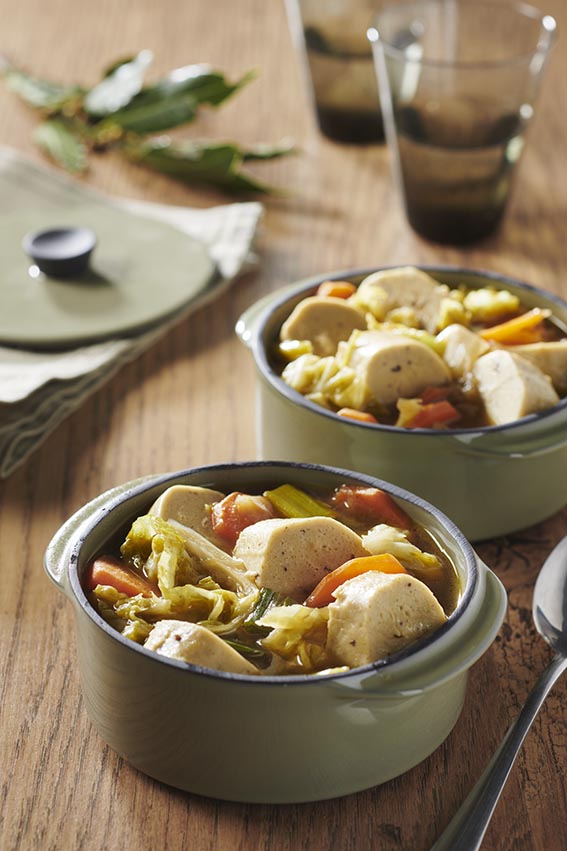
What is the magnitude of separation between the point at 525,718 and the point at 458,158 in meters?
1.07

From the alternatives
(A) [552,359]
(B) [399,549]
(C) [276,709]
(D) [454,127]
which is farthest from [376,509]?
(D) [454,127]

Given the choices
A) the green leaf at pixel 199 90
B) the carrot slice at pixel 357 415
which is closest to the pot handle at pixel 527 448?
the carrot slice at pixel 357 415

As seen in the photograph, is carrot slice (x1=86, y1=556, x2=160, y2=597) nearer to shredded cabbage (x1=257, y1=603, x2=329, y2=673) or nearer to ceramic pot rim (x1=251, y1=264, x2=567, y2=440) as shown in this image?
shredded cabbage (x1=257, y1=603, x2=329, y2=673)

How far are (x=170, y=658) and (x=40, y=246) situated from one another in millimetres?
1049

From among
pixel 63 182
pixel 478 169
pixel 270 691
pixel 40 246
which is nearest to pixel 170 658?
pixel 270 691

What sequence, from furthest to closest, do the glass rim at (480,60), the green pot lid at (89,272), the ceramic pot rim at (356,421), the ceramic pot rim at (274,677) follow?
1. the glass rim at (480,60)
2. the green pot lid at (89,272)
3. the ceramic pot rim at (356,421)
4. the ceramic pot rim at (274,677)

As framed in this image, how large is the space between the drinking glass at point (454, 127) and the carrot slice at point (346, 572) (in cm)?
101

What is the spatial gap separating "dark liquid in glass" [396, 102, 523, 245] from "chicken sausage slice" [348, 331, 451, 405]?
2.14ft

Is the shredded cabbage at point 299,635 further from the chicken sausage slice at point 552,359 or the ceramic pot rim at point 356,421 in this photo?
Result: the chicken sausage slice at point 552,359

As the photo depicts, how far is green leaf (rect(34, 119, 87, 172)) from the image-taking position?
6.91 ft

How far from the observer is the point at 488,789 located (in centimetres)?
92

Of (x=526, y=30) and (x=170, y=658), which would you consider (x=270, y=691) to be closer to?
(x=170, y=658)

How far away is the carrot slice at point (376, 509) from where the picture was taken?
1.03 m

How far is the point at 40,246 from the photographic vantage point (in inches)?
68.1
